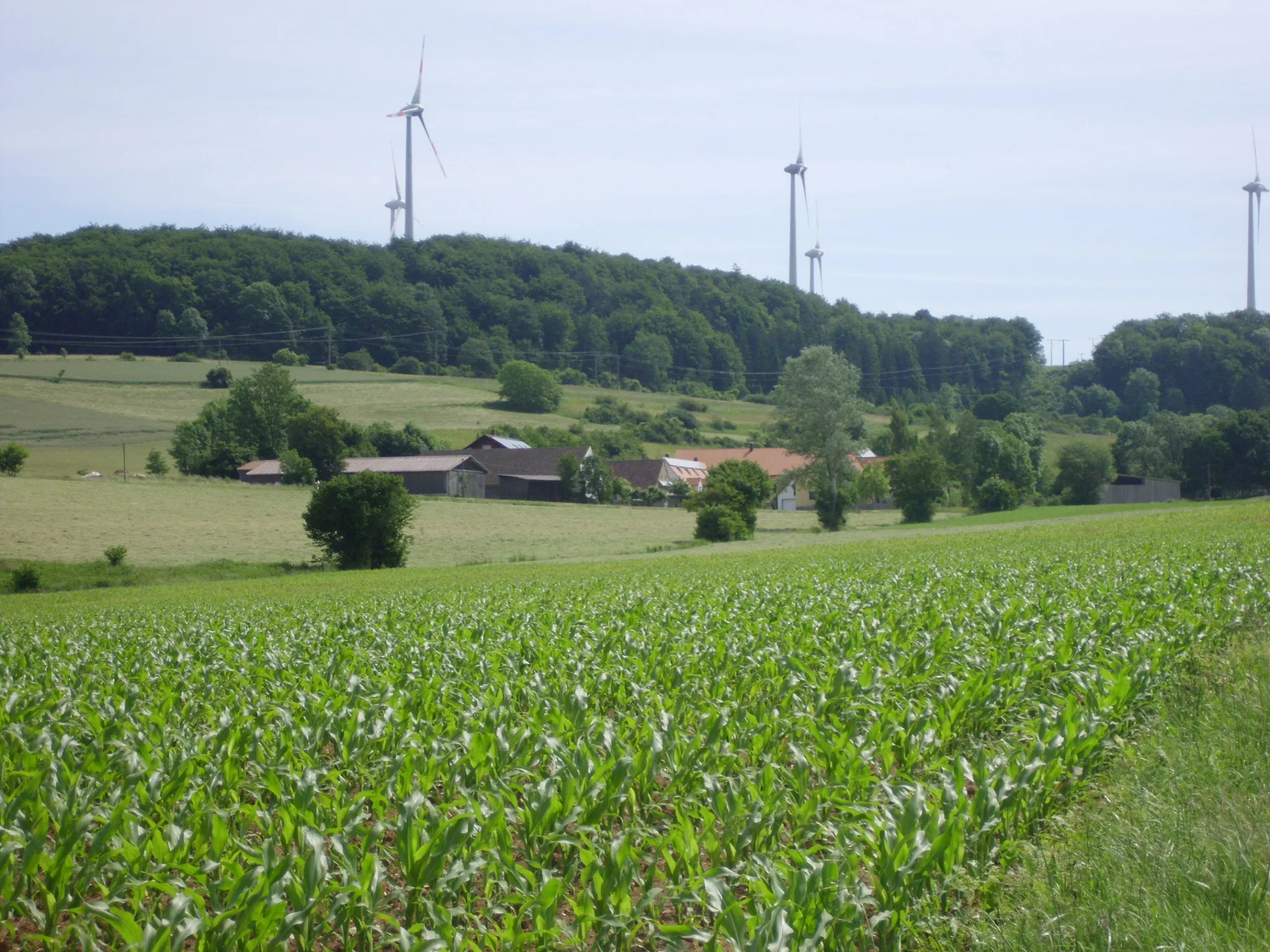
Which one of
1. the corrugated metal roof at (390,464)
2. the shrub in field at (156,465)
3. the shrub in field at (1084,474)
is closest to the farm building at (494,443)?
the corrugated metal roof at (390,464)

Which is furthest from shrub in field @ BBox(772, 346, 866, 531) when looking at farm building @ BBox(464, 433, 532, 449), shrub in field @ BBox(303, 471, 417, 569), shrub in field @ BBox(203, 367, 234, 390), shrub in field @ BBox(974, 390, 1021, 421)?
shrub in field @ BBox(203, 367, 234, 390)

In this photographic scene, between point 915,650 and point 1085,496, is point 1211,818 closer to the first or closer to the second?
point 915,650

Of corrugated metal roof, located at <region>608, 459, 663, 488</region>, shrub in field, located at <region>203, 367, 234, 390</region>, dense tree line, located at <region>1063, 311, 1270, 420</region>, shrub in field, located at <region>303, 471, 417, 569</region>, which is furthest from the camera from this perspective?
dense tree line, located at <region>1063, 311, 1270, 420</region>

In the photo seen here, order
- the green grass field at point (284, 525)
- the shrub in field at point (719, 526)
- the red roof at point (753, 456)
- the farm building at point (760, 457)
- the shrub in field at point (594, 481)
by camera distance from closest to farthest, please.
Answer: the green grass field at point (284, 525)
the shrub in field at point (719, 526)
the shrub in field at point (594, 481)
the farm building at point (760, 457)
the red roof at point (753, 456)

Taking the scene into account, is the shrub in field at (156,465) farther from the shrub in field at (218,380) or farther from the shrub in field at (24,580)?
the shrub in field at (24,580)

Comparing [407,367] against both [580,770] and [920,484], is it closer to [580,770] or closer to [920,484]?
[920,484]

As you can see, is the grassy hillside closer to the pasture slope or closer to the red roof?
the red roof

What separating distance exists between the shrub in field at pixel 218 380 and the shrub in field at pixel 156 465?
3485cm

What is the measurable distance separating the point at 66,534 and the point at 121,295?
98014mm

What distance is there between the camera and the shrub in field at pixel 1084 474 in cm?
9869

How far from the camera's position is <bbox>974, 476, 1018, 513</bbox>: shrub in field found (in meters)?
88.9

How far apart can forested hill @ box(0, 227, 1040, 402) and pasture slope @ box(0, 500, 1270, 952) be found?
457ft

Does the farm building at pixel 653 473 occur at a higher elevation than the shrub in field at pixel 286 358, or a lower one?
lower

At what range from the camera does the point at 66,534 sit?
2094 inches
